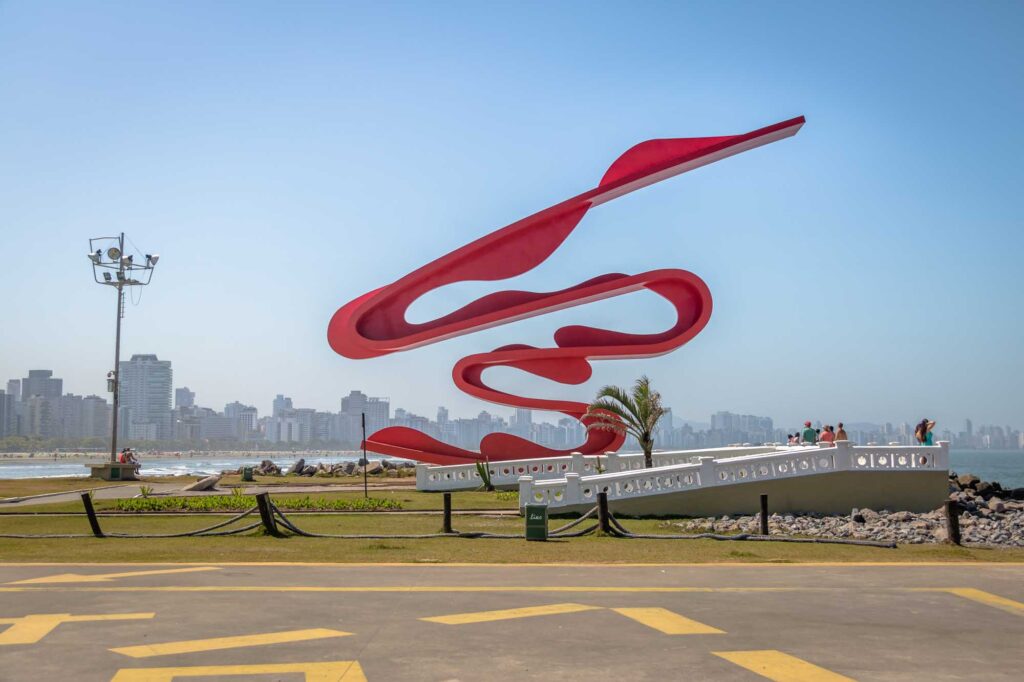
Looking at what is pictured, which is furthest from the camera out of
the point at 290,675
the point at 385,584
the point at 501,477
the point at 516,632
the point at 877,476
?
the point at 501,477

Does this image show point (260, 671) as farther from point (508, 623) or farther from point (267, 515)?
point (267, 515)

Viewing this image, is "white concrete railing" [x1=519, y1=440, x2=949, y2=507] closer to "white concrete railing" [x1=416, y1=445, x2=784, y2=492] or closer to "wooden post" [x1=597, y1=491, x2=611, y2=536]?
"wooden post" [x1=597, y1=491, x2=611, y2=536]

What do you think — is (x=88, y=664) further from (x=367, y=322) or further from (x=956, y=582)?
(x=367, y=322)

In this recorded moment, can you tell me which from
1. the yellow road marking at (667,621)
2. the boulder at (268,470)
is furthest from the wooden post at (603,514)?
the boulder at (268,470)

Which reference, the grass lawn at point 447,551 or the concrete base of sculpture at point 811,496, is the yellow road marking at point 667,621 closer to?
the grass lawn at point 447,551

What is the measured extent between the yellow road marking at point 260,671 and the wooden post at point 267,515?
10.4m

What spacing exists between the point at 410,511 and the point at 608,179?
1423 cm

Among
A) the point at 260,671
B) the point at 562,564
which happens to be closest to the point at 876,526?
the point at 562,564

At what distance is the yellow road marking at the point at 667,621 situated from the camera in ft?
27.3

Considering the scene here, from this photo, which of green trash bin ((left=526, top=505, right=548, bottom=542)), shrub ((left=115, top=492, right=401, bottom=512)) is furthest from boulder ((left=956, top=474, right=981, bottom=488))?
green trash bin ((left=526, top=505, right=548, bottom=542))

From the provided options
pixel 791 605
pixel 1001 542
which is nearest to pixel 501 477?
pixel 1001 542

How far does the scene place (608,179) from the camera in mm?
31781

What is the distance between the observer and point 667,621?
28.9ft

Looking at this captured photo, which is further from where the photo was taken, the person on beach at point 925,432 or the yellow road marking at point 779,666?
the person on beach at point 925,432
